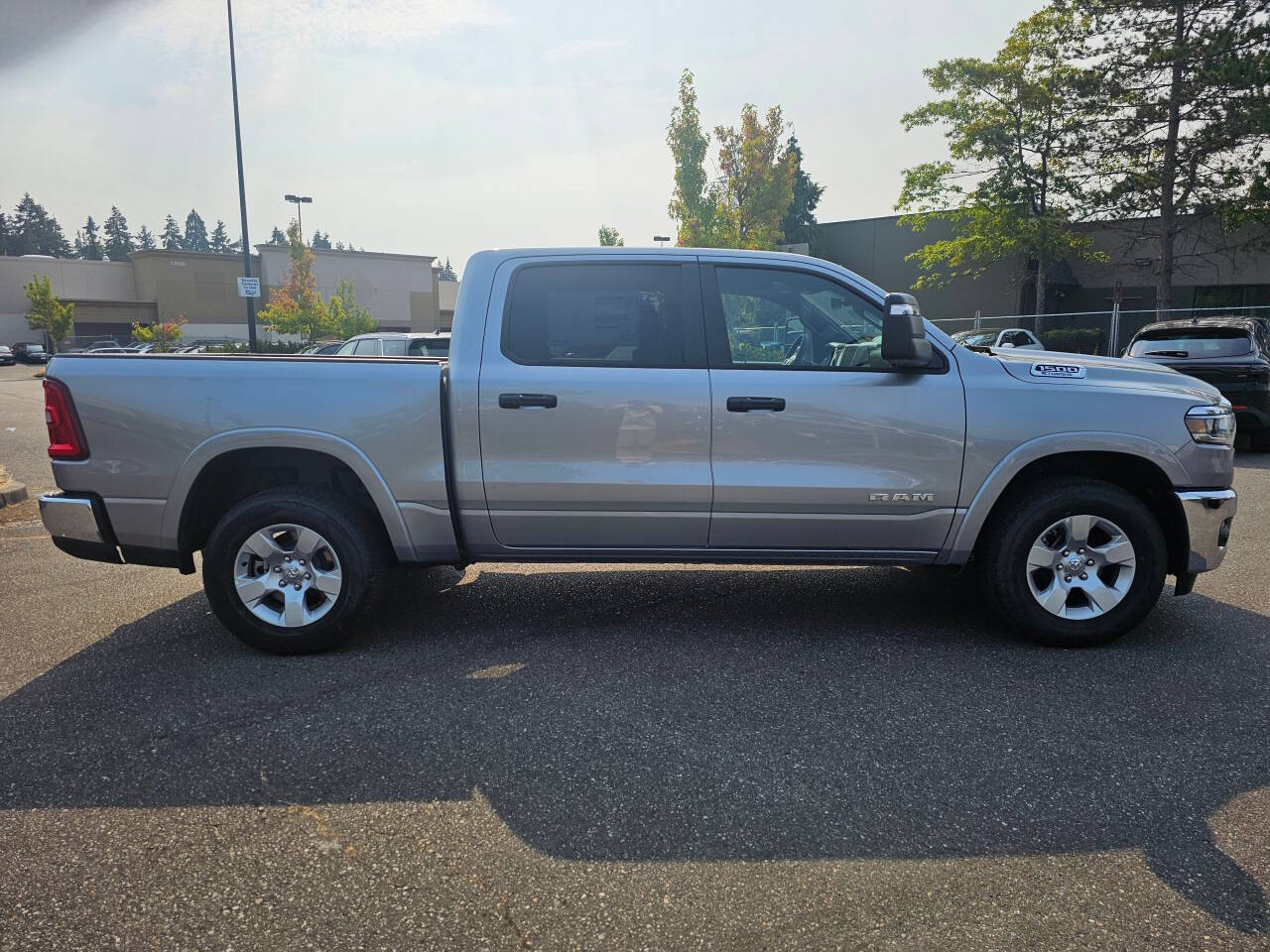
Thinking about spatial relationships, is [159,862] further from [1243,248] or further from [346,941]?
[1243,248]

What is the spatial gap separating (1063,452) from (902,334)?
3.41 feet

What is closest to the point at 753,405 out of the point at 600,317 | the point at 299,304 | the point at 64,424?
the point at 600,317

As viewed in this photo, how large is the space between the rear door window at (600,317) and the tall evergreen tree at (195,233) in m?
169

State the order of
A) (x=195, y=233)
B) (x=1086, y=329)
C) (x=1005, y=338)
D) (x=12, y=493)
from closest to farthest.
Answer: (x=12, y=493)
(x=1005, y=338)
(x=1086, y=329)
(x=195, y=233)

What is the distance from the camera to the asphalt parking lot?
2312 mm

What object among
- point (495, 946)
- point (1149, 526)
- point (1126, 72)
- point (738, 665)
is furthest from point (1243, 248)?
point (495, 946)

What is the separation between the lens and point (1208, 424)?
4.24 meters

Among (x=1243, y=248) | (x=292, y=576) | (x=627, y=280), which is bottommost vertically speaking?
(x=292, y=576)

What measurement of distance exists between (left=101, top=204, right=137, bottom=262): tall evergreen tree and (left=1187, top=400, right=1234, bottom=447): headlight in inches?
6092

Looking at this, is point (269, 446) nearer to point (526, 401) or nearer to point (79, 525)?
point (79, 525)

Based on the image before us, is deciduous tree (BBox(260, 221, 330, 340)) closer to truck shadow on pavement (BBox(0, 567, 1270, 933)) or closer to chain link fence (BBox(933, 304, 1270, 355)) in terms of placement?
chain link fence (BBox(933, 304, 1270, 355))

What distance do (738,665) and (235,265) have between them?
230 feet

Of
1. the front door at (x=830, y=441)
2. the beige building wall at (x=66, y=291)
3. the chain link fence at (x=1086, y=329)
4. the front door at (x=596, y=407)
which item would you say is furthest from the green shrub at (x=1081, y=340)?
the beige building wall at (x=66, y=291)

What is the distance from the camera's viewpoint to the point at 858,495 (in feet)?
13.9
